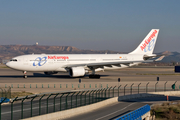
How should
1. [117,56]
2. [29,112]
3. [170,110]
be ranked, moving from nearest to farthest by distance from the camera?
1. [29,112]
2. [170,110]
3. [117,56]

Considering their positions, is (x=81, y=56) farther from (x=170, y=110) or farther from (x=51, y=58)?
(x=170, y=110)

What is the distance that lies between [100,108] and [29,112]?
10299mm

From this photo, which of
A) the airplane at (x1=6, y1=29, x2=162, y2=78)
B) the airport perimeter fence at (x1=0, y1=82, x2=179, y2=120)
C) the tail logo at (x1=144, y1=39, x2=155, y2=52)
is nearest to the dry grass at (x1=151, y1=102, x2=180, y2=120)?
the airport perimeter fence at (x1=0, y1=82, x2=179, y2=120)

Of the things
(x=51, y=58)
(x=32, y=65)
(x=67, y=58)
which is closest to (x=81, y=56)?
(x=67, y=58)

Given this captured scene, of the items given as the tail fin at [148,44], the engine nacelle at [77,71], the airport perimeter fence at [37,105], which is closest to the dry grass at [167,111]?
the airport perimeter fence at [37,105]

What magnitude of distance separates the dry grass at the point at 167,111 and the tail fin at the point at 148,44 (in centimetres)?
3620

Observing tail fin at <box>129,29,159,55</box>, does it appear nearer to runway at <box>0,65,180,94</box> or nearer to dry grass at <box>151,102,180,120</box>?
runway at <box>0,65,180,94</box>

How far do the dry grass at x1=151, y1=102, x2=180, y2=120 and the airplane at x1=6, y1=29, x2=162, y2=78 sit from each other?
81.2 ft

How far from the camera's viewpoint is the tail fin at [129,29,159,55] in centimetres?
6750

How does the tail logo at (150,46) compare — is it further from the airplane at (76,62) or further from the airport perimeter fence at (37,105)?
the airport perimeter fence at (37,105)

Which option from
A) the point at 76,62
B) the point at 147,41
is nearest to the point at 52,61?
the point at 76,62

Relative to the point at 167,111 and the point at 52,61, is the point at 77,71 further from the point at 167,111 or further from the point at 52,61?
the point at 167,111

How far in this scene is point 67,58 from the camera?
57125 mm

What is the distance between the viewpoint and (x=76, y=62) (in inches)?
2290
